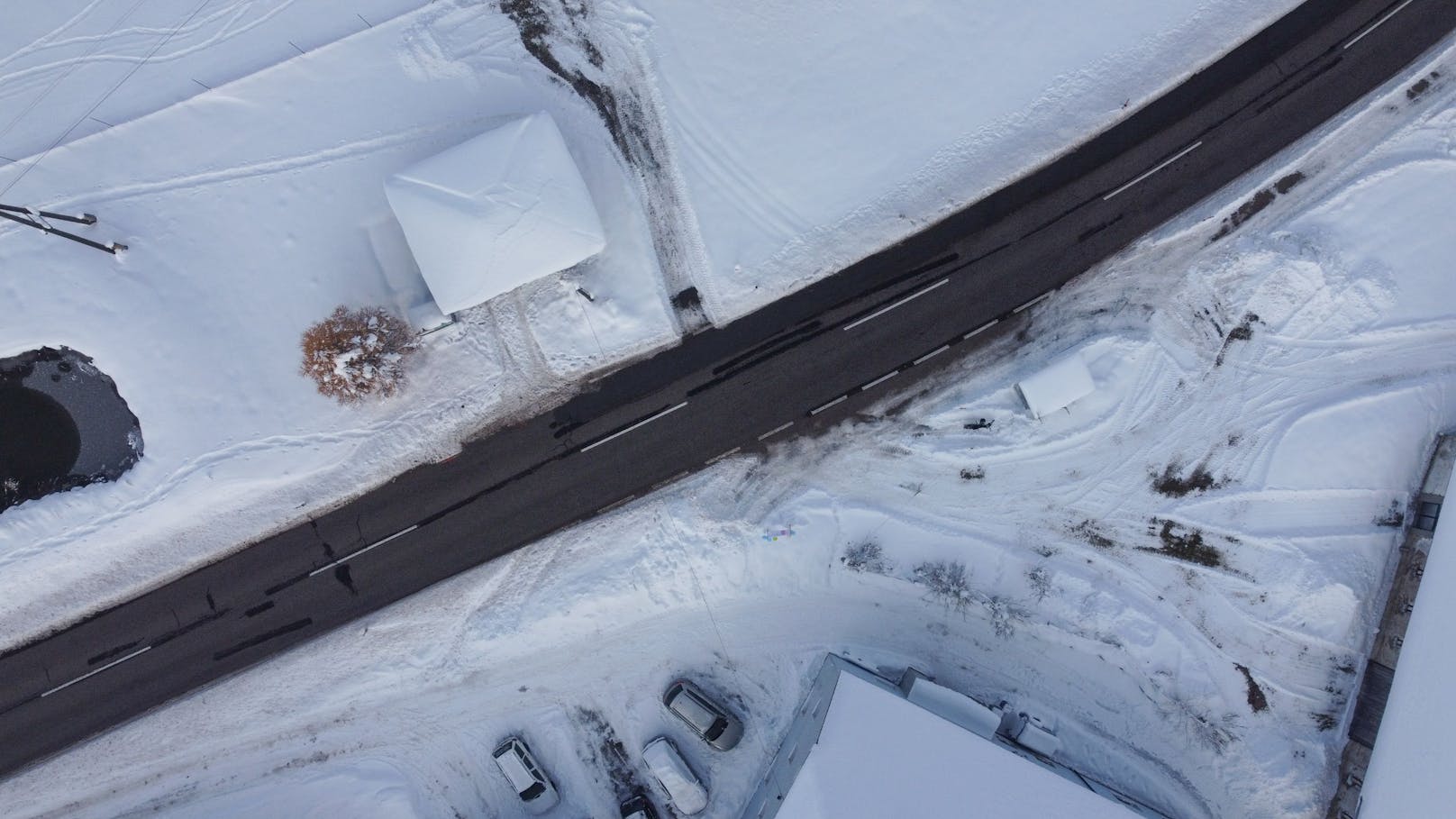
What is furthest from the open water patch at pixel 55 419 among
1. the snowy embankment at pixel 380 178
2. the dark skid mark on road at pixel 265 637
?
the dark skid mark on road at pixel 265 637

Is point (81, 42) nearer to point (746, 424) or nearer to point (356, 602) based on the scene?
point (356, 602)

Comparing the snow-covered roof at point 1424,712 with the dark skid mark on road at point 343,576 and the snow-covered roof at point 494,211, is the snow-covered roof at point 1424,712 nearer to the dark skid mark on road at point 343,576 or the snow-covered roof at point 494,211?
the snow-covered roof at point 494,211

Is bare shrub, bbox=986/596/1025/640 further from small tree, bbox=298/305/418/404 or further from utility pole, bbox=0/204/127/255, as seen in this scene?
utility pole, bbox=0/204/127/255

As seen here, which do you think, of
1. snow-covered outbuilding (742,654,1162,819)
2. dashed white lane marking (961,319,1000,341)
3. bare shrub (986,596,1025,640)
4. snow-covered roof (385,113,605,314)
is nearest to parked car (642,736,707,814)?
snow-covered outbuilding (742,654,1162,819)

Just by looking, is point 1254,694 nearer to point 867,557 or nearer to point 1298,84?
point 867,557

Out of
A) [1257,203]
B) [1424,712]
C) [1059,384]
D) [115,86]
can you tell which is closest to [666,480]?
[1059,384]

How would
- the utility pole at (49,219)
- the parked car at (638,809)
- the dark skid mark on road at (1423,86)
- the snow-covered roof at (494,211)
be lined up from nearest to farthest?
the snow-covered roof at (494,211) < the utility pole at (49,219) < the parked car at (638,809) < the dark skid mark on road at (1423,86)
